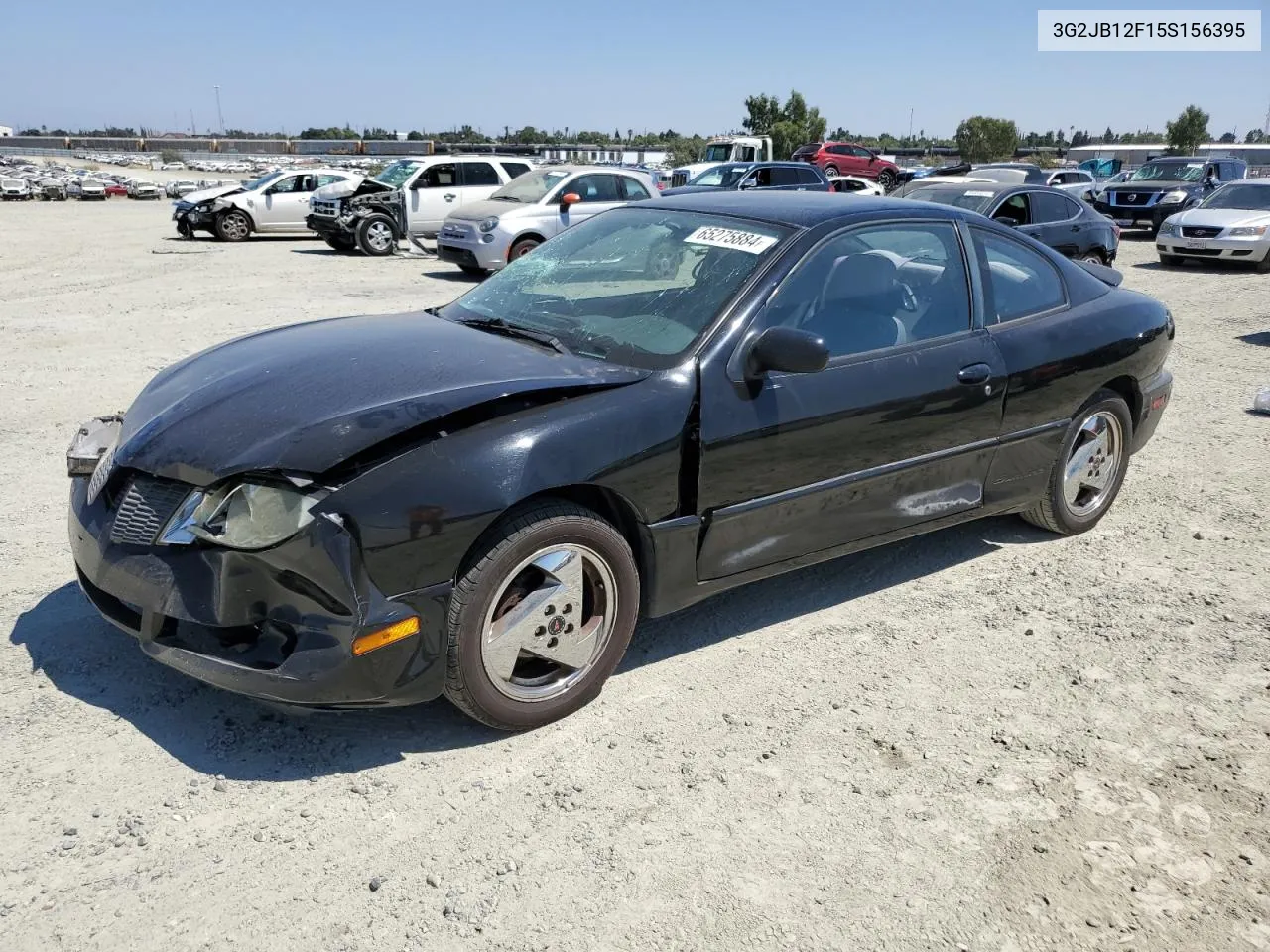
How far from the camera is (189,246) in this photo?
63.0ft

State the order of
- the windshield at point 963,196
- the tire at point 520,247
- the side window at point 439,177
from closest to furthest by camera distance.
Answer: the windshield at point 963,196 → the tire at point 520,247 → the side window at point 439,177

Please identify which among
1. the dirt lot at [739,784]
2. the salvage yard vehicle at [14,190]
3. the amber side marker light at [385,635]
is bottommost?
the dirt lot at [739,784]

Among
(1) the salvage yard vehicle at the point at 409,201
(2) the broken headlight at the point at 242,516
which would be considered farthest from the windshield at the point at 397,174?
(2) the broken headlight at the point at 242,516

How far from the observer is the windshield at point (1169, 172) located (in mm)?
23172

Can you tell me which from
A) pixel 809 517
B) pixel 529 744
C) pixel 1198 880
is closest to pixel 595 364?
pixel 809 517

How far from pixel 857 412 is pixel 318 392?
1.92 meters

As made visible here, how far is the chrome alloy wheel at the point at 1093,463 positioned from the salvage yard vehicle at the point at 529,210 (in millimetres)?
9804

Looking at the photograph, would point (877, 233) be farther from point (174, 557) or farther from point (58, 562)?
point (58, 562)

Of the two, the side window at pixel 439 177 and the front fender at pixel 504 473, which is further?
the side window at pixel 439 177

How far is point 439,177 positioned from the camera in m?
18.2

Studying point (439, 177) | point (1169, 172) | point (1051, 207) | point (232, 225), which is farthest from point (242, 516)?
point (1169, 172)

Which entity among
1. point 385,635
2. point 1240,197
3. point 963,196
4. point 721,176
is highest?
point 721,176

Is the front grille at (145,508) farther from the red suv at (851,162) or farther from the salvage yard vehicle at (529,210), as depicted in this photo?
the red suv at (851,162)

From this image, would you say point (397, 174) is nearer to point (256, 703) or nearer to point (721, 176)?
point (721, 176)
